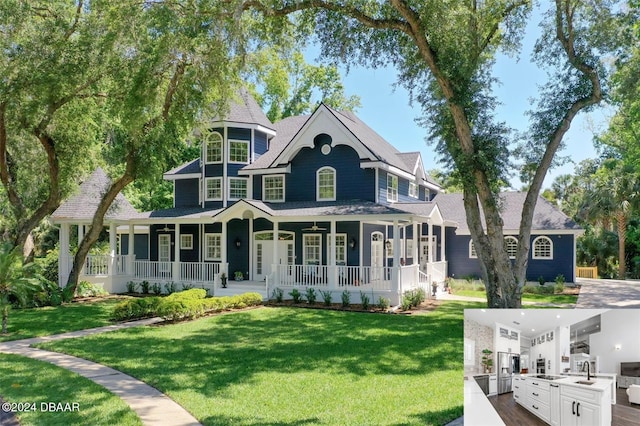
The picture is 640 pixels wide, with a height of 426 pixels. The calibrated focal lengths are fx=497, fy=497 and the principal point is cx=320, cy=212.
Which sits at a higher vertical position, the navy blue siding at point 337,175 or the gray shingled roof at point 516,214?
the navy blue siding at point 337,175

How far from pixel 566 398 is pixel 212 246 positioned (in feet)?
69.3

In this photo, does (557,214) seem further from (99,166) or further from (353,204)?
(99,166)

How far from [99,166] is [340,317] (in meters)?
15.2

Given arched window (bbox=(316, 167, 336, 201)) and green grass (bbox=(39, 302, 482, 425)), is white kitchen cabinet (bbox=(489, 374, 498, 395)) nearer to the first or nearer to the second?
green grass (bbox=(39, 302, 482, 425))

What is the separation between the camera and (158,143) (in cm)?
1817

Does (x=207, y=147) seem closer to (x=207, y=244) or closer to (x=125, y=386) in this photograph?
(x=207, y=244)

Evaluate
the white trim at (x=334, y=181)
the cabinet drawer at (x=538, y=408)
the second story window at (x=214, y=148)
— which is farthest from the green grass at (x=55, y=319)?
the cabinet drawer at (x=538, y=408)

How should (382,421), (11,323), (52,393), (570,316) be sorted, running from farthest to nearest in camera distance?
(11,323), (52,393), (382,421), (570,316)

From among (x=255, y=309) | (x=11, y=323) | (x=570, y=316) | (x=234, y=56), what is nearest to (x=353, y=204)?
(x=255, y=309)

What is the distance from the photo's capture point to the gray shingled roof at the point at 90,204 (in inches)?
846

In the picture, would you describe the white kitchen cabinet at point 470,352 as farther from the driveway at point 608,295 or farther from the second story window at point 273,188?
the second story window at point 273,188

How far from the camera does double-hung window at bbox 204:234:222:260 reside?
23141mm

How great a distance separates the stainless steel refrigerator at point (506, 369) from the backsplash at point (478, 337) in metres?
0.11

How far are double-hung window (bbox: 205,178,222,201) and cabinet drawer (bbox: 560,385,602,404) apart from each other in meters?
21.4
